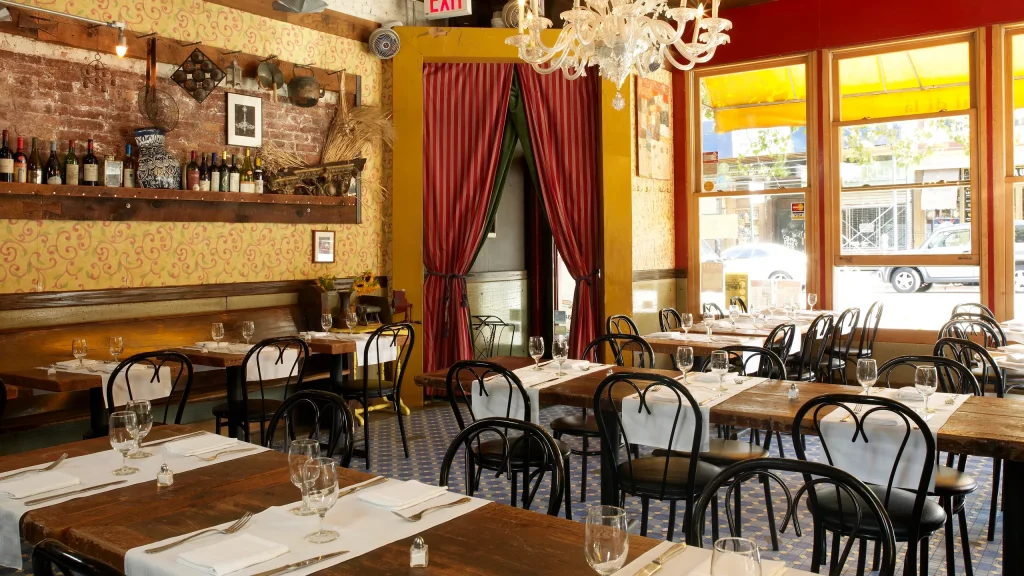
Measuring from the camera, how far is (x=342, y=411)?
304 cm

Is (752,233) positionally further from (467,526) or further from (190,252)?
(467,526)

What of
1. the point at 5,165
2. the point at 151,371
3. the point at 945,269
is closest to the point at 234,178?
the point at 5,165

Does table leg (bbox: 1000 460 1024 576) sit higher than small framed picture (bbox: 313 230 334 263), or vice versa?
small framed picture (bbox: 313 230 334 263)

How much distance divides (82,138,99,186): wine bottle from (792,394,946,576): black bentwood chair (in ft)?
15.3

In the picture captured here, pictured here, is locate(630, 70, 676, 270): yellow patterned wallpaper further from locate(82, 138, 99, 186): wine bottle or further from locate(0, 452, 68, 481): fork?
locate(0, 452, 68, 481): fork

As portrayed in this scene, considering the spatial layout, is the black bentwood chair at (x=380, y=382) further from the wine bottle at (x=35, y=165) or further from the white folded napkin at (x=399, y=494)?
the white folded napkin at (x=399, y=494)

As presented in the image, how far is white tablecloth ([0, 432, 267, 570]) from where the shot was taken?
2.23 meters

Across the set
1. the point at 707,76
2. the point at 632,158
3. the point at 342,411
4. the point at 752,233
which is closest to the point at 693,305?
the point at 752,233

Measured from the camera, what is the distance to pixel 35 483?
2.43m

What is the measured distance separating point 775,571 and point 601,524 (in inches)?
16.4

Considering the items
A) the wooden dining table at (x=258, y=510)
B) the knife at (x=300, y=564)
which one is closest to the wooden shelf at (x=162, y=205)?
the wooden dining table at (x=258, y=510)

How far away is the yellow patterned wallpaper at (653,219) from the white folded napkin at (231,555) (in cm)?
699

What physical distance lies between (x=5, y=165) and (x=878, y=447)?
502cm

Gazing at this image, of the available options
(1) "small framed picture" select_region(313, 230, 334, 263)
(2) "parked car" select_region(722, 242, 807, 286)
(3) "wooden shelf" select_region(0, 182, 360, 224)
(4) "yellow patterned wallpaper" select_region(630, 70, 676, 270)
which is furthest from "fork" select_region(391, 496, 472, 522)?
(2) "parked car" select_region(722, 242, 807, 286)
